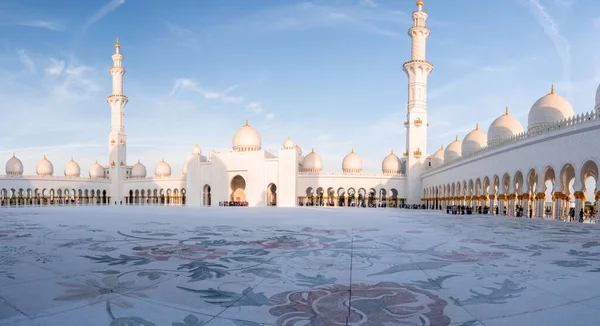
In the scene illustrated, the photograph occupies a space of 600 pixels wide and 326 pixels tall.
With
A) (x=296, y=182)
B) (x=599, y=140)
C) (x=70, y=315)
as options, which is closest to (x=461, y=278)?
(x=70, y=315)

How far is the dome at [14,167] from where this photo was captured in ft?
155

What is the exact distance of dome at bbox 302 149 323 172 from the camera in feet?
142

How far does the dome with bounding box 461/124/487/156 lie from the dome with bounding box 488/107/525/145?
414 centimetres

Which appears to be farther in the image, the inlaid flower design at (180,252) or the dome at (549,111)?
the dome at (549,111)

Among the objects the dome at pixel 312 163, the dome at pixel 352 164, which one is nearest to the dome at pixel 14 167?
the dome at pixel 312 163

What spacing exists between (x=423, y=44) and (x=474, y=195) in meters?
17.2

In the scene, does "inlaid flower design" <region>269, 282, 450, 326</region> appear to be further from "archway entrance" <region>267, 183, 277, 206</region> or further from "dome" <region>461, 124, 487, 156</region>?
"archway entrance" <region>267, 183, 277, 206</region>

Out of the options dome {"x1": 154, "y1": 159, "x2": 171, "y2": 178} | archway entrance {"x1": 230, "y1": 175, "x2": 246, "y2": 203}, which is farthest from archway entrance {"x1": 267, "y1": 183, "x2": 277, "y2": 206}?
dome {"x1": 154, "y1": 159, "x2": 171, "y2": 178}

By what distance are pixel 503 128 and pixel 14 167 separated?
165 ft

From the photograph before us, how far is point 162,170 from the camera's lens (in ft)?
173

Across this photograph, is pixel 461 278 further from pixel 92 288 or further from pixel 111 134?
pixel 111 134

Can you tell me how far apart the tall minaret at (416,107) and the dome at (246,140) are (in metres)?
15.2

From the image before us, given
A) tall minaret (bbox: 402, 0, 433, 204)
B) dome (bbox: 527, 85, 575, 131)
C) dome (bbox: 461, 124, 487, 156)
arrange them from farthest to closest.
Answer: tall minaret (bbox: 402, 0, 433, 204) < dome (bbox: 461, 124, 487, 156) < dome (bbox: 527, 85, 575, 131)

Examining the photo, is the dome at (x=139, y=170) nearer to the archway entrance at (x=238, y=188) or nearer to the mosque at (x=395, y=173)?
the mosque at (x=395, y=173)
